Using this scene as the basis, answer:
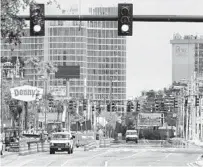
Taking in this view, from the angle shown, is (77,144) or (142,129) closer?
(77,144)

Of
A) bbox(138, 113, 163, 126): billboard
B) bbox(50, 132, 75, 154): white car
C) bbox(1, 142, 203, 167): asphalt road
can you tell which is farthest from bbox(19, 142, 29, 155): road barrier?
bbox(138, 113, 163, 126): billboard

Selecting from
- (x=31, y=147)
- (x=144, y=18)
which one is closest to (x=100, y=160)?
(x=31, y=147)

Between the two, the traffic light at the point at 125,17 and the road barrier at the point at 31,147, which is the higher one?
the traffic light at the point at 125,17

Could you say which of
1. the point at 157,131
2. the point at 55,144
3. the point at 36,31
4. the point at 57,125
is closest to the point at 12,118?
the point at 57,125

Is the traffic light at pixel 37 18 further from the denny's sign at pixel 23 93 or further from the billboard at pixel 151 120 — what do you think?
the billboard at pixel 151 120

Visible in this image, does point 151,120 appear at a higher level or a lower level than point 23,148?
lower

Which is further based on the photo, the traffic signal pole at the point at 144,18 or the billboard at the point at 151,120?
the billboard at the point at 151,120

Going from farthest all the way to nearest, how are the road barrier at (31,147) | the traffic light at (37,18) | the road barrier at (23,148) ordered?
1. the road barrier at (31,147)
2. the road barrier at (23,148)
3. the traffic light at (37,18)

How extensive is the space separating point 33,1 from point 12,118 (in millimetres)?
94219

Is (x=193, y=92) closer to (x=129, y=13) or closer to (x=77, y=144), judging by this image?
(x=77, y=144)

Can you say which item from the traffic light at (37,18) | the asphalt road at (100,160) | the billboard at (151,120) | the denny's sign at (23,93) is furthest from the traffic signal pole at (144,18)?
the billboard at (151,120)

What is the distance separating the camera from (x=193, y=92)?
133500mm

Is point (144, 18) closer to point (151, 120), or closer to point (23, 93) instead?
point (23, 93)

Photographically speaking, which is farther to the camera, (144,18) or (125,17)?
(144,18)
